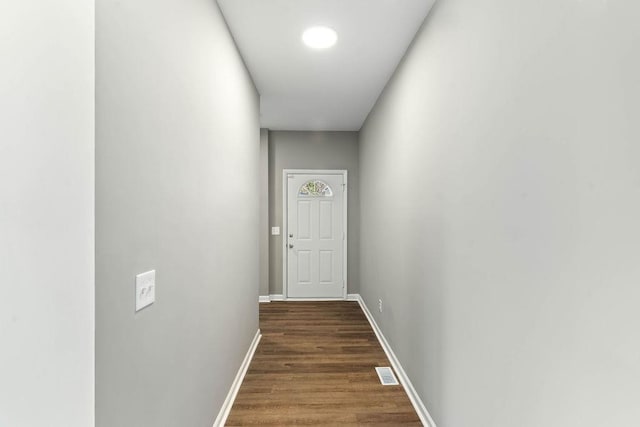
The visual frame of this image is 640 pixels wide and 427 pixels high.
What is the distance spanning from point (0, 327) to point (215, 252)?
118 centimetres

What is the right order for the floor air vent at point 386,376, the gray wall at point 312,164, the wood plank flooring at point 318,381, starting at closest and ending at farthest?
the wood plank flooring at point 318,381, the floor air vent at point 386,376, the gray wall at point 312,164

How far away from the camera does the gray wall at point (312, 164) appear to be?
14.6ft

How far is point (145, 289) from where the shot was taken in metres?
1.02

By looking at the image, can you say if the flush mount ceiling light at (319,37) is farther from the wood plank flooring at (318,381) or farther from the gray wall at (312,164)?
the wood plank flooring at (318,381)

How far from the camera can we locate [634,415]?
A: 689 millimetres

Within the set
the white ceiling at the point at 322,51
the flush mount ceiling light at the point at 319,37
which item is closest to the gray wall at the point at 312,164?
the white ceiling at the point at 322,51

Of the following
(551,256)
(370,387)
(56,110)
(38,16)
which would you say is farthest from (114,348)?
(370,387)

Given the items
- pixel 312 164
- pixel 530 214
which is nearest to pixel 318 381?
pixel 530 214

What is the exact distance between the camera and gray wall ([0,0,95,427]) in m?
0.58

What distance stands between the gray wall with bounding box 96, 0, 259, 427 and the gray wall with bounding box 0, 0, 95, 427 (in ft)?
0.17

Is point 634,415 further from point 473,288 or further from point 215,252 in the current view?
point 215,252

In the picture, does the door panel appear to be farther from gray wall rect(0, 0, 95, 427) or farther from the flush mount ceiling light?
gray wall rect(0, 0, 95, 427)

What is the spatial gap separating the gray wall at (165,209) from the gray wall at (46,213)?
5 cm

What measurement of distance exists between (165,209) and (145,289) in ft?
1.00
